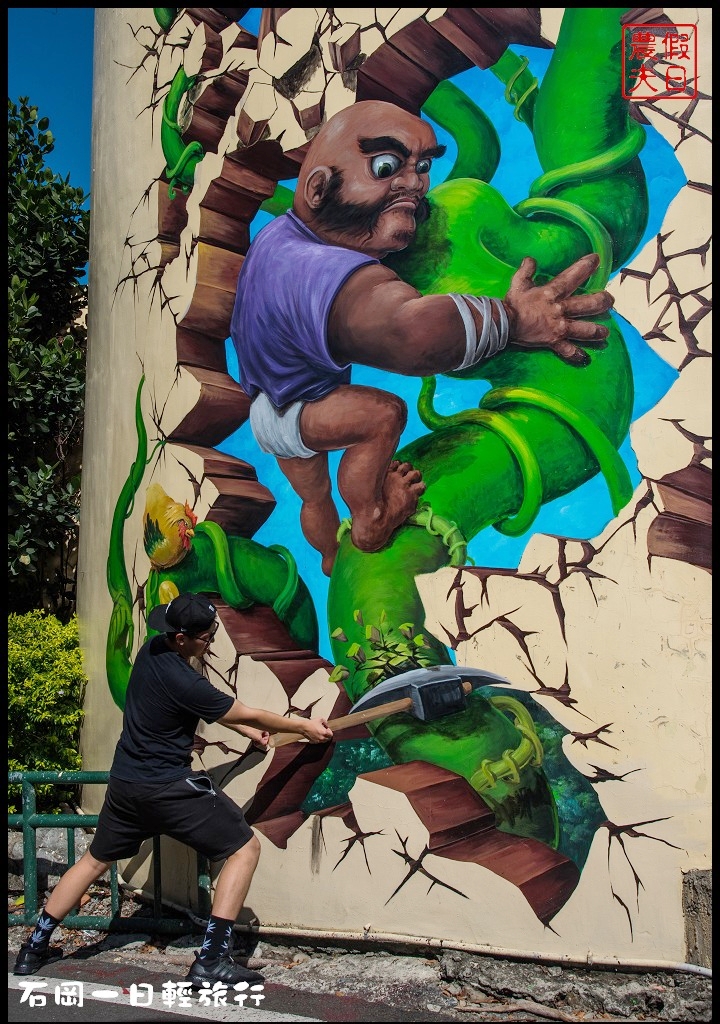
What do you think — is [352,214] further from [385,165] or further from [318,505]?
[318,505]

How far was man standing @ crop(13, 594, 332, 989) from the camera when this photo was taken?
160 inches

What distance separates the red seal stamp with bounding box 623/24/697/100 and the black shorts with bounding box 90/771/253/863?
137 inches

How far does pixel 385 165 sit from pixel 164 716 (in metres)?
2.70

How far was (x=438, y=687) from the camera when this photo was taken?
4.22 metres

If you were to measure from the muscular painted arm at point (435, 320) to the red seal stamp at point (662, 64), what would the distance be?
752mm

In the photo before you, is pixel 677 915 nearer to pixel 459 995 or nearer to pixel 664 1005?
pixel 664 1005

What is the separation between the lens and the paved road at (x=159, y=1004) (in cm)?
375

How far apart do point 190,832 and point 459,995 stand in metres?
1.28

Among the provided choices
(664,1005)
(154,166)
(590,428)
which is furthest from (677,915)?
(154,166)

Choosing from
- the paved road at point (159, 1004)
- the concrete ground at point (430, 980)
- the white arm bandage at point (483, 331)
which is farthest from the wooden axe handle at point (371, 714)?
the white arm bandage at point (483, 331)

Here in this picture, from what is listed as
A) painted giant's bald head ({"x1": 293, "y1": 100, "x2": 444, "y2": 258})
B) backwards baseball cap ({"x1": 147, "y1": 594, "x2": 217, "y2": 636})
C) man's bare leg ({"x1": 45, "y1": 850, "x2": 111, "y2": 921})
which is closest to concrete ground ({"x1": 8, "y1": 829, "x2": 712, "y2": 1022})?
man's bare leg ({"x1": 45, "y1": 850, "x2": 111, "y2": 921})

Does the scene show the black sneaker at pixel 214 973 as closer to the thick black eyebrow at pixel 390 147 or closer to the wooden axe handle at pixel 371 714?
the wooden axe handle at pixel 371 714

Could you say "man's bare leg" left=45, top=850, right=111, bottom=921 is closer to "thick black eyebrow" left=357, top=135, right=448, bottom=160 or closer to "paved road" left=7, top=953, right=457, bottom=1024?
"paved road" left=7, top=953, right=457, bottom=1024

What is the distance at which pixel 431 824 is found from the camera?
417 centimetres
